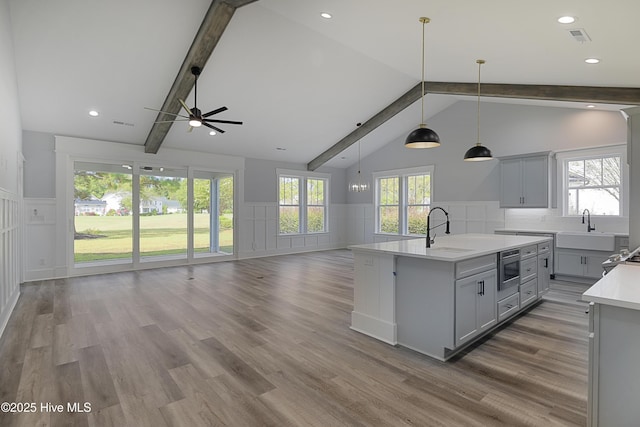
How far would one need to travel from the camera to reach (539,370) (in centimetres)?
266

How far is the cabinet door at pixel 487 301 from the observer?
3.17 metres

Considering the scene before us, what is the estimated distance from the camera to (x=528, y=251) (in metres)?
4.09

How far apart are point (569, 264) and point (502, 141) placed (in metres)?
2.89

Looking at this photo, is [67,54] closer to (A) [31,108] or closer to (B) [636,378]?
(A) [31,108]

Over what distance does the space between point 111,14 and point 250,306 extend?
13.5ft

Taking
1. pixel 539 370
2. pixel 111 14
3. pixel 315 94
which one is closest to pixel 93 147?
pixel 111 14

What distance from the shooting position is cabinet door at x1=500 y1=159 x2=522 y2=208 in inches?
260

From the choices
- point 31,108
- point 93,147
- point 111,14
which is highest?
point 111,14

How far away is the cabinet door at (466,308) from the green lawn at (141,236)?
6.69 m

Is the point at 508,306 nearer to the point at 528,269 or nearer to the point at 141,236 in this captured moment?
the point at 528,269

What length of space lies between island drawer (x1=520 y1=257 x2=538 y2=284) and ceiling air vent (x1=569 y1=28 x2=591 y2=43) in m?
2.43

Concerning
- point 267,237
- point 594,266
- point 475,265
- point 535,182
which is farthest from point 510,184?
point 267,237

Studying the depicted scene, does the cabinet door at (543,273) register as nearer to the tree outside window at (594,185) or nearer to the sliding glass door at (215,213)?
the tree outside window at (594,185)

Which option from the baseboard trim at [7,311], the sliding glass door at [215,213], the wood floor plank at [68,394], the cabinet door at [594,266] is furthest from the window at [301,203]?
the wood floor plank at [68,394]
